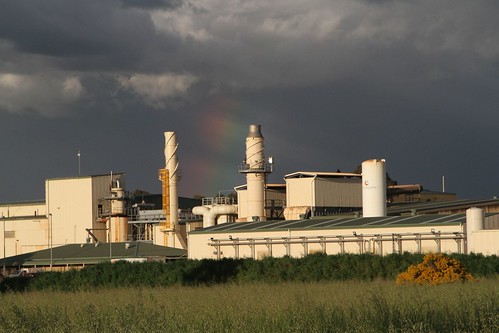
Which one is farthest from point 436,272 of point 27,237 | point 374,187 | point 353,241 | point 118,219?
point 27,237

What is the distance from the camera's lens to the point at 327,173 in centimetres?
8081

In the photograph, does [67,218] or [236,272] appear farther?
[67,218]

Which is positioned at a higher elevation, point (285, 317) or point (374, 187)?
point (374, 187)

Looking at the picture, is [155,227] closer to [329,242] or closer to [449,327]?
[329,242]

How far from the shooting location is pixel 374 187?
212ft

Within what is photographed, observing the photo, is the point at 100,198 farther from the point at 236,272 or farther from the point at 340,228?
the point at 236,272

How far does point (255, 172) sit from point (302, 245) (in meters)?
20.8

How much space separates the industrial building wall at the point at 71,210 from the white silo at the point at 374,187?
38386 mm

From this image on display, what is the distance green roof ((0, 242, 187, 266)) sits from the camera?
76.8m

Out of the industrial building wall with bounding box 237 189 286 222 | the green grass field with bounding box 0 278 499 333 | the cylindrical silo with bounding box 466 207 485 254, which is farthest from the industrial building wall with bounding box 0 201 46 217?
the green grass field with bounding box 0 278 499 333

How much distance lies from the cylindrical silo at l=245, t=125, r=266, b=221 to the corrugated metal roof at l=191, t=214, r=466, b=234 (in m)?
12.9

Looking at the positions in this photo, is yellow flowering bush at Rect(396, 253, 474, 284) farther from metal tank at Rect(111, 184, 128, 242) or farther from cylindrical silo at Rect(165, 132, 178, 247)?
metal tank at Rect(111, 184, 128, 242)

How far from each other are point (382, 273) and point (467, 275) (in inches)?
290

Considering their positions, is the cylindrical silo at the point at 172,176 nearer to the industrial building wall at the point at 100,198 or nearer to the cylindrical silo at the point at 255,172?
the cylindrical silo at the point at 255,172
